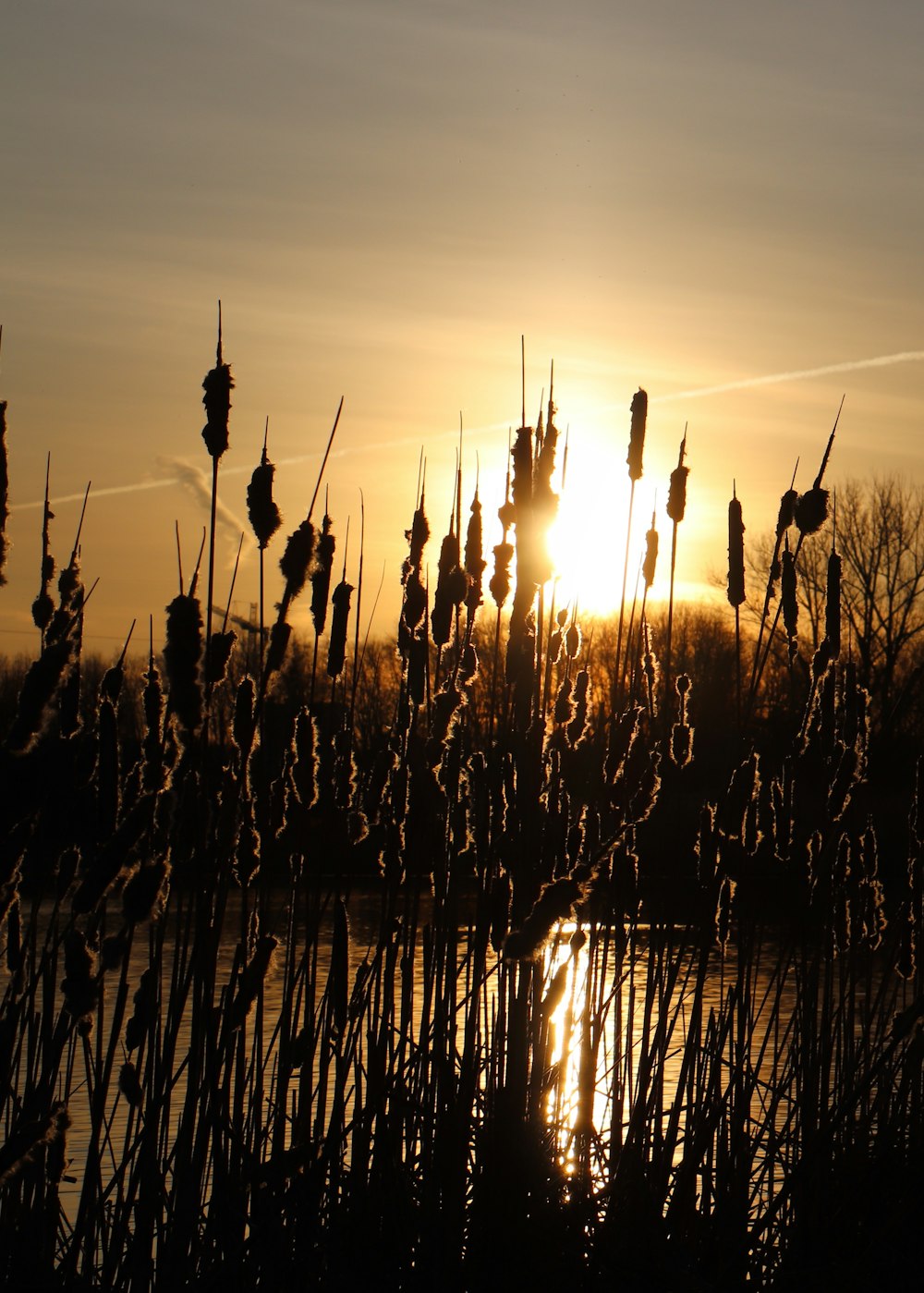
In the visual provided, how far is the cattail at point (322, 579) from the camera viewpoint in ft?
8.40

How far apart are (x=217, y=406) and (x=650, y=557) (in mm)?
1279

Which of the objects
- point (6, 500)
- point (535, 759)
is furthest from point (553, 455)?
point (6, 500)

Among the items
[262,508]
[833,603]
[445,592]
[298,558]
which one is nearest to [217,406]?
[262,508]

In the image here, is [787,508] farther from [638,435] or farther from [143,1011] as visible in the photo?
[143,1011]

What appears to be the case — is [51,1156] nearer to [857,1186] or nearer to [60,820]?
[60,820]

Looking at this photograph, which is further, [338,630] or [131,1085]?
[338,630]

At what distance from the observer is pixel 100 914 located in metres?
2.52

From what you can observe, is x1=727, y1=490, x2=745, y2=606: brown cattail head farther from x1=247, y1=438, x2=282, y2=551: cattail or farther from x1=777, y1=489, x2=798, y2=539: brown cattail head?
x1=247, y1=438, x2=282, y2=551: cattail

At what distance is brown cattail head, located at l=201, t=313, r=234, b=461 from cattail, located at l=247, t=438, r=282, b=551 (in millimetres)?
123

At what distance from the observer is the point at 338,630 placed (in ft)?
8.79

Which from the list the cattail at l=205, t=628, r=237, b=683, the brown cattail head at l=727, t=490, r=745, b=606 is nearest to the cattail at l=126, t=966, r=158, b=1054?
the cattail at l=205, t=628, r=237, b=683

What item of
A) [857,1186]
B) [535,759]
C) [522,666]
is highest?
[522,666]

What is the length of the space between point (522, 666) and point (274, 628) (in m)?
0.45

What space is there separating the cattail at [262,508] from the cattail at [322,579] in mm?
394
